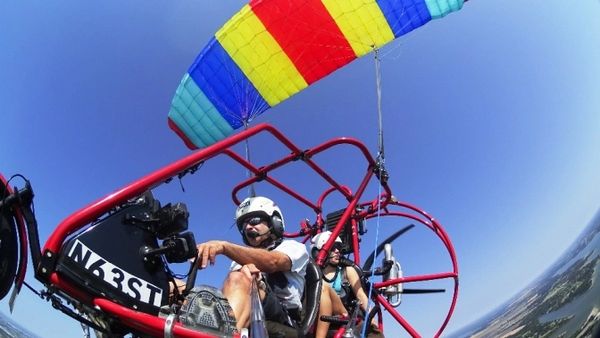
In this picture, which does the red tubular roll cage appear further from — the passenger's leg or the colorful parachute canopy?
the colorful parachute canopy

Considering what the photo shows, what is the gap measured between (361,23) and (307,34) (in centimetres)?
93

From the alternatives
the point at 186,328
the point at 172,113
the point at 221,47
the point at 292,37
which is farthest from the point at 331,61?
the point at 186,328

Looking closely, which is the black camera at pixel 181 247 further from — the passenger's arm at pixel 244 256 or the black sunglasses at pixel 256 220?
the black sunglasses at pixel 256 220

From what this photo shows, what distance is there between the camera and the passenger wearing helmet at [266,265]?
1.68m

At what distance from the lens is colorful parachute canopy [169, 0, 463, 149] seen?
594cm

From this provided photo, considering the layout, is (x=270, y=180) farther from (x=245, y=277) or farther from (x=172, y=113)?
(x=172, y=113)

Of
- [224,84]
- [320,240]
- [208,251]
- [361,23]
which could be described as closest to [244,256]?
[208,251]

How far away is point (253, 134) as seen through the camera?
74.5 inches

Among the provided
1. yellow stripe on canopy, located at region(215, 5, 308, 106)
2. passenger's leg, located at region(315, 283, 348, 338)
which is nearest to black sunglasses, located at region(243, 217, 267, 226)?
passenger's leg, located at region(315, 283, 348, 338)

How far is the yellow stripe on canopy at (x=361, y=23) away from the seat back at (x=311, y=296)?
4706 mm

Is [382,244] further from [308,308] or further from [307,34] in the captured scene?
[307,34]

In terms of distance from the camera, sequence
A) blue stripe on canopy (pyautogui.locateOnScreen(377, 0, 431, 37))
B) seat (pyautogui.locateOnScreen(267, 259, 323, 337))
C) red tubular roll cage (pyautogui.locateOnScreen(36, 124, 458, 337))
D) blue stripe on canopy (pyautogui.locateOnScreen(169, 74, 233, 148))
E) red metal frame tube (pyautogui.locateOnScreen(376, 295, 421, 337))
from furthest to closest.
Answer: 1. blue stripe on canopy (pyautogui.locateOnScreen(169, 74, 233, 148))
2. blue stripe on canopy (pyautogui.locateOnScreen(377, 0, 431, 37))
3. red metal frame tube (pyautogui.locateOnScreen(376, 295, 421, 337))
4. seat (pyautogui.locateOnScreen(267, 259, 323, 337))
5. red tubular roll cage (pyautogui.locateOnScreen(36, 124, 458, 337))

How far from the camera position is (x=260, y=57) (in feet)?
21.4

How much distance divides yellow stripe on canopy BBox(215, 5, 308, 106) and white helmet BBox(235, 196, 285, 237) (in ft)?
14.7
